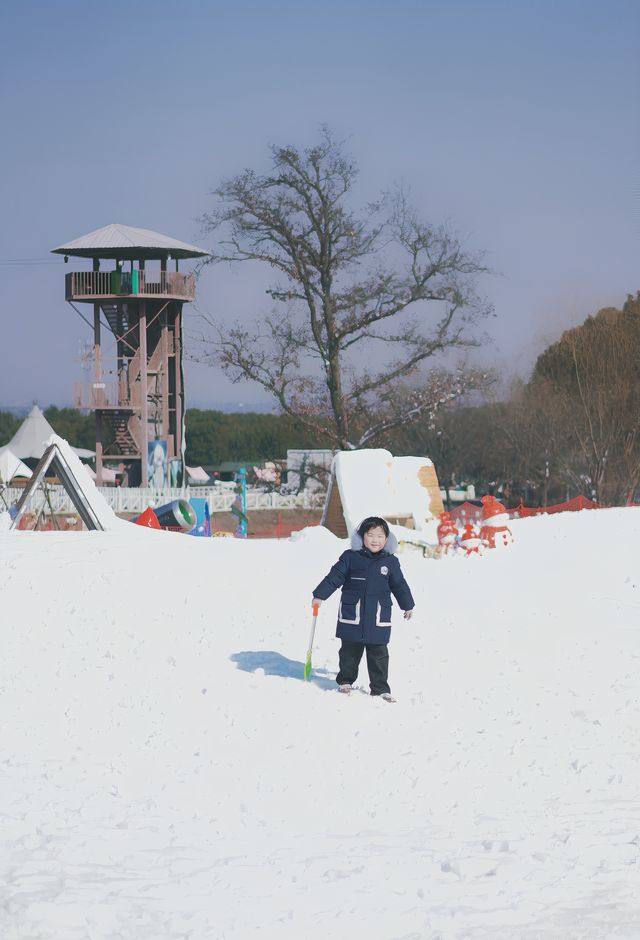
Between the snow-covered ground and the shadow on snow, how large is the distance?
4cm

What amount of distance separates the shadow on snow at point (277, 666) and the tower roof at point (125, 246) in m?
38.2

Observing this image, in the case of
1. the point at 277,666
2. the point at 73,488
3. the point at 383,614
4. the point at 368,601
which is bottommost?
the point at 277,666

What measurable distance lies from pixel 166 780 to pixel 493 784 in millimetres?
1933

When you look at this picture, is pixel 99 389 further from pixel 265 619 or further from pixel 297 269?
pixel 265 619

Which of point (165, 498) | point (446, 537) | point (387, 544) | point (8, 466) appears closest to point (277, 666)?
point (387, 544)

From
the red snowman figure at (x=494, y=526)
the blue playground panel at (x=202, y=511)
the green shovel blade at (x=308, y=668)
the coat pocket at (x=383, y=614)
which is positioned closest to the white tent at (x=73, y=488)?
the red snowman figure at (x=494, y=526)

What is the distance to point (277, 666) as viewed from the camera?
9.94 m

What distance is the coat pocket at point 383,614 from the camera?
8.99 m

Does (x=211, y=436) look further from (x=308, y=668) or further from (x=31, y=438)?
(x=308, y=668)

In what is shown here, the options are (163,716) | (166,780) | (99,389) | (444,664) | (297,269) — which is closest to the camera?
(166,780)

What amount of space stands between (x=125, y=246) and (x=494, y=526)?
31768 mm

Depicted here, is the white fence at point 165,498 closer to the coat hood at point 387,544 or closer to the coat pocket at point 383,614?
the coat hood at point 387,544

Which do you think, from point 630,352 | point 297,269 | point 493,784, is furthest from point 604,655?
point 630,352

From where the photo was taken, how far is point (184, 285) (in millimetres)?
49219
